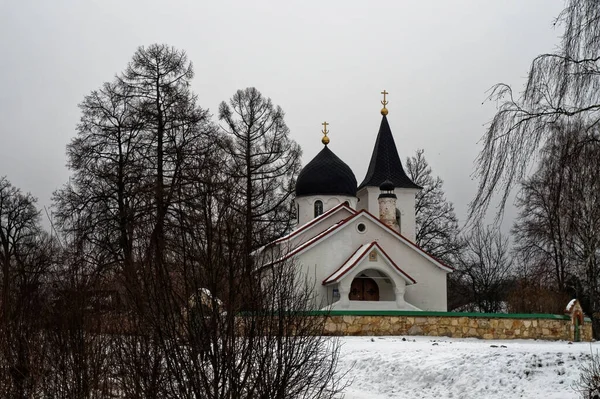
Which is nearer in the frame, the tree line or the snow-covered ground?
the tree line

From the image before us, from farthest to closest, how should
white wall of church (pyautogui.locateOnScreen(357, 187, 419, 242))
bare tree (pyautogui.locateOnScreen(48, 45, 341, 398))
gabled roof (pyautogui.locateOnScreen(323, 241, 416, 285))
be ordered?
white wall of church (pyautogui.locateOnScreen(357, 187, 419, 242)), gabled roof (pyautogui.locateOnScreen(323, 241, 416, 285)), bare tree (pyautogui.locateOnScreen(48, 45, 341, 398))

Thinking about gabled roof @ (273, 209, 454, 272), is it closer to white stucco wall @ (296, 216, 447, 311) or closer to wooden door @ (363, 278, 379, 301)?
white stucco wall @ (296, 216, 447, 311)

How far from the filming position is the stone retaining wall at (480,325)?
22609mm

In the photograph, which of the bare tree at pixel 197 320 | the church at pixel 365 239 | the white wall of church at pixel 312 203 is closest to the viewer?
the bare tree at pixel 197 320

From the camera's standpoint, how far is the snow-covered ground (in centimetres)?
1339

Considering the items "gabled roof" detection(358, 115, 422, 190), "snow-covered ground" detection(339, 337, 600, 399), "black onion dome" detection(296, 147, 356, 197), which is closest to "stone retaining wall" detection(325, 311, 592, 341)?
"snow-covered ground" detection(339, 337, 600, 399)

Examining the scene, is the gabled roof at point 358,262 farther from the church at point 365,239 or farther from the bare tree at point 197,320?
the bare tree at point 197,320

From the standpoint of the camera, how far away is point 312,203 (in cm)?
3784

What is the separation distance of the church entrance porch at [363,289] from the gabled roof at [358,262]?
1.27 m

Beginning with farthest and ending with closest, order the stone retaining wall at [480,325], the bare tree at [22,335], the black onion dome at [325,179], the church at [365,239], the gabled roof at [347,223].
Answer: the black onion dome at [325,179] < the gabled roof at [347,223] < the church at [365,239] < the stone retaining wall at [480,325] < the bare tree at [22,335]

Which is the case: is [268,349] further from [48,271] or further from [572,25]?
[48,271]

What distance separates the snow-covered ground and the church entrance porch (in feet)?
53.5

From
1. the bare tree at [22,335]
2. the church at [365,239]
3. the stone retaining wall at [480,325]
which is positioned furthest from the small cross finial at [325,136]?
the bare tree at [22,335]

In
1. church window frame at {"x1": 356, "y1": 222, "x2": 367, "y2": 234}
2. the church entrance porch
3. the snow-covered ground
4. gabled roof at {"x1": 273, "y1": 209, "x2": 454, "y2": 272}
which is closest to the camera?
the snow-covered ground
